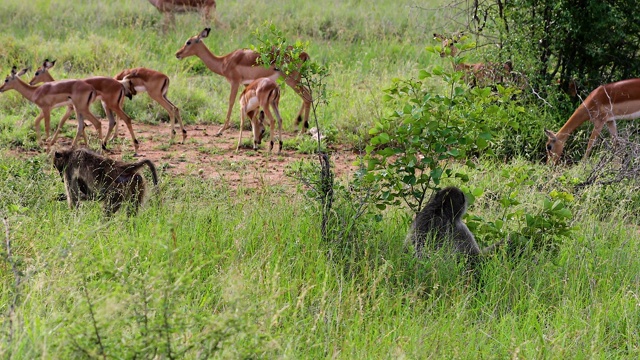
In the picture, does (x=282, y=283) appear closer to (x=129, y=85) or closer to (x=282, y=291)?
(x=282, y=291)

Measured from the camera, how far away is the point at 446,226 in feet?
17.3

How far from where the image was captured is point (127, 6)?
15.9 meters

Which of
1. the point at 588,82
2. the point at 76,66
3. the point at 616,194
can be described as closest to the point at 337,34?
the point at 76,66

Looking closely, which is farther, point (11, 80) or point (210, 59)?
point (210, 59)

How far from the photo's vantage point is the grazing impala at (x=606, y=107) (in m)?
8.65

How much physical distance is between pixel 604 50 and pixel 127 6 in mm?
9499

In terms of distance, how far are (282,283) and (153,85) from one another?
5302 millimetres

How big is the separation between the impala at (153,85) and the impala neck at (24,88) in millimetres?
978

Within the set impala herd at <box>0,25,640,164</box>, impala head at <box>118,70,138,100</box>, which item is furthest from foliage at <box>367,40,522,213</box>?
impala head at <box>118,70,138,100</box>

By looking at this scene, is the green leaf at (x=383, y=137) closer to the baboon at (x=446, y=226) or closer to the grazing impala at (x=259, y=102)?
the baboon at (x=446, y=226)

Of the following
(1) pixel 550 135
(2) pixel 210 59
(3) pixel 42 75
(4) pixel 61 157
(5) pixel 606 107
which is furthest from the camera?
(2) pixel 210 59

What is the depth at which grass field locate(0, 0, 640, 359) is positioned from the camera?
3551 millimetres

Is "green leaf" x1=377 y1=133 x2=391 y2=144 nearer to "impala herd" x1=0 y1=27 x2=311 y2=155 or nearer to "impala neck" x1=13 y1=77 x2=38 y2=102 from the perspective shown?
"impala herd" x1=0 y1=27 x2=311 y2=155

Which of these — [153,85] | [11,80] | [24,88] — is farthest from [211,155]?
[11,80]
